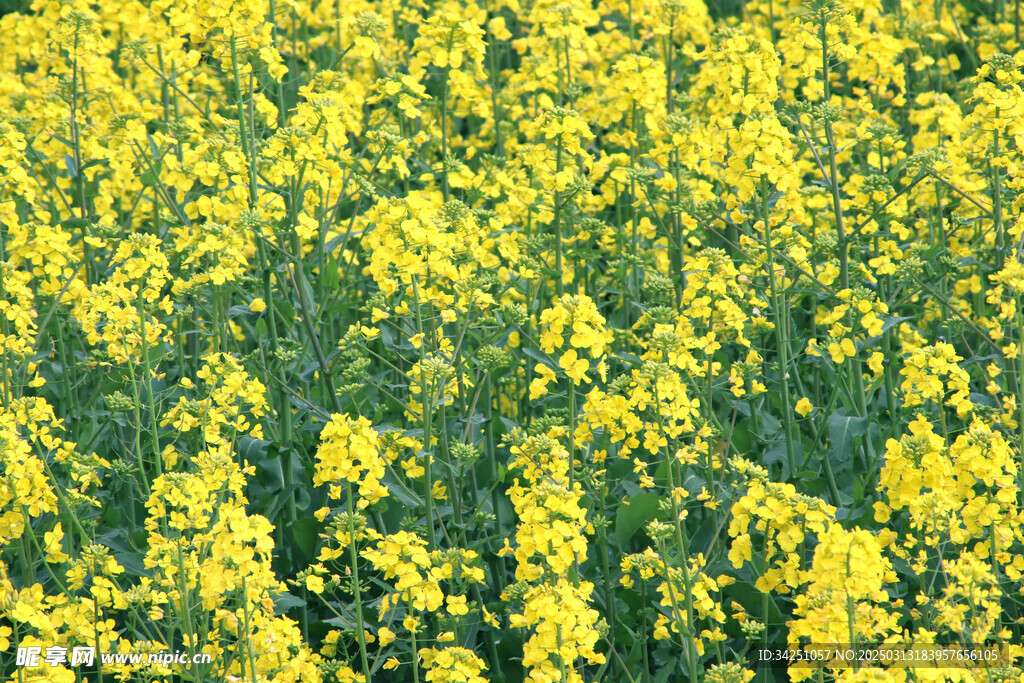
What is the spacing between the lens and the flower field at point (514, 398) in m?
3.76

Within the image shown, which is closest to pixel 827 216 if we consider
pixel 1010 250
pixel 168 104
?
pixel 1010 250

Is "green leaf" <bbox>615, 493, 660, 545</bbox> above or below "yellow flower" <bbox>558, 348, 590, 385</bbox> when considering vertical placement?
below

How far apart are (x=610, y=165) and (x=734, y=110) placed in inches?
49.7

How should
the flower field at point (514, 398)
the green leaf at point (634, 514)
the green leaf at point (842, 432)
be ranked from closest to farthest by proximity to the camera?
the flower field at point (514, 398), the green leaf at point (634, 514), the green leaf at point (842, 432)

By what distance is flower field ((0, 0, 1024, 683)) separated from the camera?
3.76 m

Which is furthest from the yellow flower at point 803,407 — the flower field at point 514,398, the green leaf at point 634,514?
the green leaf at point 634,514

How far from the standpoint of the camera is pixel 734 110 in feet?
18.2

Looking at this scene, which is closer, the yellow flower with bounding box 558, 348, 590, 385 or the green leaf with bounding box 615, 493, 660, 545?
the yellow flower with bounding box 558, 348, 590, 385

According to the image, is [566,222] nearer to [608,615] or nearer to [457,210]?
[457,210]

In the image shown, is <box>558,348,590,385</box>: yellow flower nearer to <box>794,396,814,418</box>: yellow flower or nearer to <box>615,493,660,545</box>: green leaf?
<box>615,493,660,545</box>: green leaf

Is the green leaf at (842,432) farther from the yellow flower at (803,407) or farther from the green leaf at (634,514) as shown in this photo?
the green leaf at (634,514)

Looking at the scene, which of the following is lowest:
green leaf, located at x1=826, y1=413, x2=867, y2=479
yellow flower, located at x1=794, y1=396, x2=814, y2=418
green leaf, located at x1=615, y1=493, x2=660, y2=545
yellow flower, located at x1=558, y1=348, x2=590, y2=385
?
green leaf, located at x1=615, y1=493, x2=660, y2=545

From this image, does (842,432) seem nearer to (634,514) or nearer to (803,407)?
(803,407)

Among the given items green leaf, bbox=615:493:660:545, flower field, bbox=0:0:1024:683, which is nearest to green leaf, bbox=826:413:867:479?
flower field, bbox=0:0:1024:683
